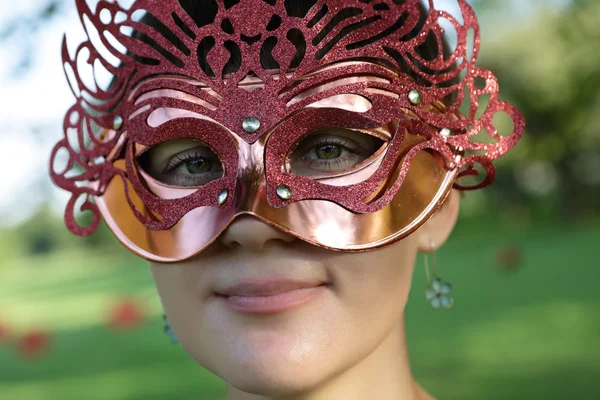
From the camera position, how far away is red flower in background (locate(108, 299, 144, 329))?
19.5ft

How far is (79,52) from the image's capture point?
1.50 meters

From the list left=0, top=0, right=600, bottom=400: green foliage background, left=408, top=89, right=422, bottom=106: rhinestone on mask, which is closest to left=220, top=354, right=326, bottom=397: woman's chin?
left=408, top=89, right=422, bottom=106: rhinestone on mask

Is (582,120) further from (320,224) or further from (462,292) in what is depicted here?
(320,224)

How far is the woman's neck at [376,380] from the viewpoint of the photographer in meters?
1.36

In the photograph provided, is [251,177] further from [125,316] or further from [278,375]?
[125,316]

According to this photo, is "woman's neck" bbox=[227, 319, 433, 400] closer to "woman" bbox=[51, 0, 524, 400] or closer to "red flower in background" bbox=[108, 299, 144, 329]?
"woman" bbox=[51, 0, 524, 400]

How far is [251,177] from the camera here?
47.6 inches

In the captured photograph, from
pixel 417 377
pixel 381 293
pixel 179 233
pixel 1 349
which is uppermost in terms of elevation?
pixel 179 233

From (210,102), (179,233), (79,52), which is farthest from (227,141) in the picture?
(79,52)

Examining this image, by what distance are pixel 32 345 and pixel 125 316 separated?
32.3 inches

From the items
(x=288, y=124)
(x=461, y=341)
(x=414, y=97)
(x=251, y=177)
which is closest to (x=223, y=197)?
(x=251, y=177)

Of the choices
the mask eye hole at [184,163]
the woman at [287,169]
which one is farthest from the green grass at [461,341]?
the mask eye hole at [184,163]

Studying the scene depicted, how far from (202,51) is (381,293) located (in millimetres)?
618

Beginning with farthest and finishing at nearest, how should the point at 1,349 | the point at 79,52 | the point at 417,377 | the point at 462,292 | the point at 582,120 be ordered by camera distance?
the point at 582,120, the point at 1,349, the point at 462,292, the point at 417,377, the point at 79,52
